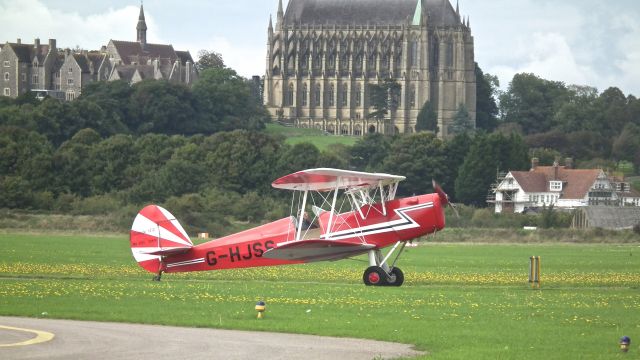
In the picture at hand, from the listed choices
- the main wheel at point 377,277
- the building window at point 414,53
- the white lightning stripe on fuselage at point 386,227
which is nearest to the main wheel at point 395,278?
the main wheel at point 377,277

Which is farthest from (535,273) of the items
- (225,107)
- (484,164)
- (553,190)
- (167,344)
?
(225,107)

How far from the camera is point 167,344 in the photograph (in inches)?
798

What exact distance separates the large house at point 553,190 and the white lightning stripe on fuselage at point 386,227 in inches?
2912

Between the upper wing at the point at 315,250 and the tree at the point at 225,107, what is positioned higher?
the tree at the point at 225,107

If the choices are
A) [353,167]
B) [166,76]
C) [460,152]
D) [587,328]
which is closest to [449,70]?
[166,76]

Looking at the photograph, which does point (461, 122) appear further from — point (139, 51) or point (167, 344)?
point (167, 344)

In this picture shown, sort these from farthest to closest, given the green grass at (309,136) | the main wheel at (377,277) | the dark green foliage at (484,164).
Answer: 1. the green grass at (309,136)
2. the dark green foliage at (484,164)
3. the main wheel at (377,277)

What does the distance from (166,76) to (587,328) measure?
536 feet

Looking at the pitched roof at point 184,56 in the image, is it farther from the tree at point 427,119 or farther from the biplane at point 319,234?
the biplane at point 319,234

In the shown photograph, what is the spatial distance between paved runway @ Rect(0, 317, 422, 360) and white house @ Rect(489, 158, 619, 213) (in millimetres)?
83883

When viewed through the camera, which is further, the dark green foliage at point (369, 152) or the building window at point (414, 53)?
the building window at point (414, 53)

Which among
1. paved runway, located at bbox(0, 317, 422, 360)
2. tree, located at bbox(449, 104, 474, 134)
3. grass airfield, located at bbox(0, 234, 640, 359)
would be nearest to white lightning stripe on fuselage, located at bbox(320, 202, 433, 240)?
grass airfield, located at bbox(0, 234, 640, 359)

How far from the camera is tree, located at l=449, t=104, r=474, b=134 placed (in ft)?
594

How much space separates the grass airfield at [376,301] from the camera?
71.3ft
